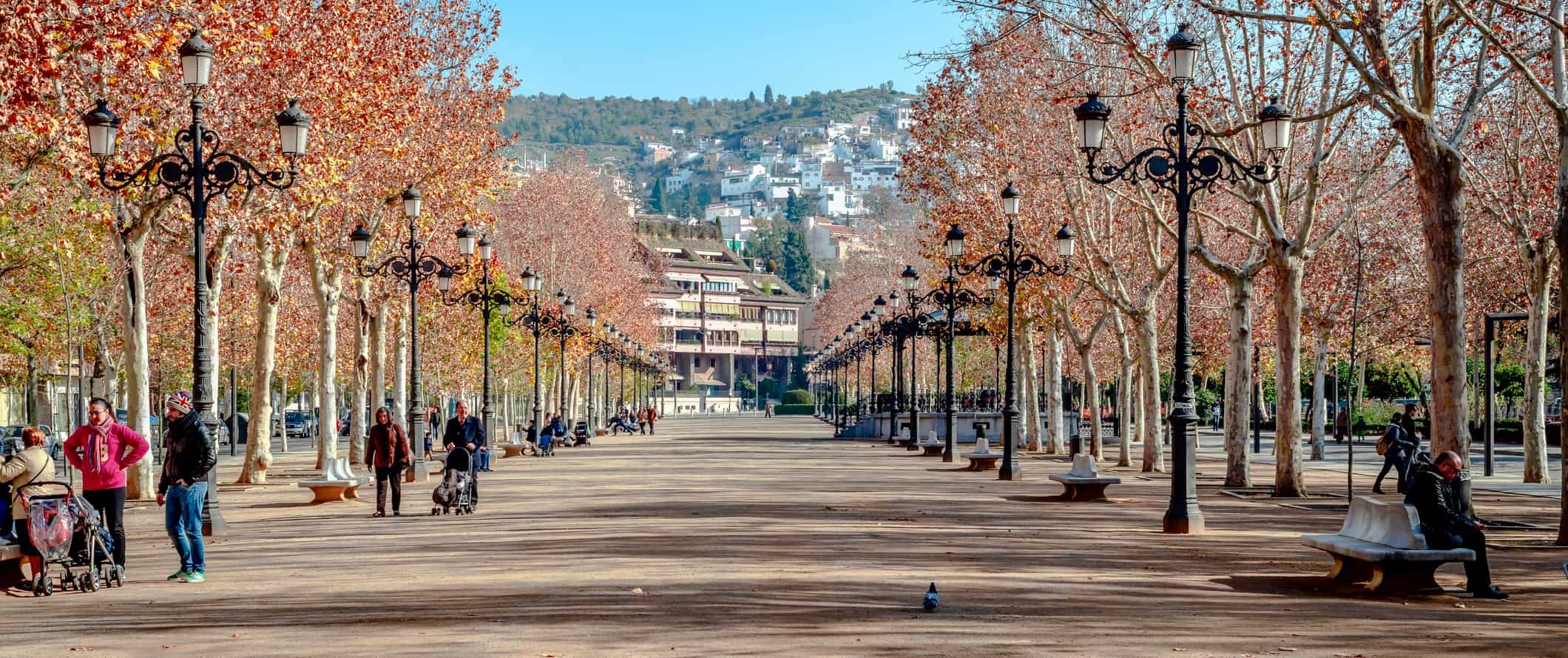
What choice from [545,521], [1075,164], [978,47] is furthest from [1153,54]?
[545,521]

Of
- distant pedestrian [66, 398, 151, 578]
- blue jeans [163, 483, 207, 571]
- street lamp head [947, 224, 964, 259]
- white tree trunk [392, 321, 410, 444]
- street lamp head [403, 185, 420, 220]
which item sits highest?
street lamp head [403, 185, 420, 220]

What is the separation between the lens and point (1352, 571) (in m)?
13.2

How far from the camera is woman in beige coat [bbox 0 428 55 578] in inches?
525

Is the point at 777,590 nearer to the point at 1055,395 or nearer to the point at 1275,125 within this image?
the point at 1275,125

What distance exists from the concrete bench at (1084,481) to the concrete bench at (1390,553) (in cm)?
1069

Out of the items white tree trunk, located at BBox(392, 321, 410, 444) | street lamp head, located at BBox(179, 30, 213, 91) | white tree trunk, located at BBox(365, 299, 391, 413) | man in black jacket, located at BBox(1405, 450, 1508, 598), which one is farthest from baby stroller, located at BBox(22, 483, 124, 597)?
white tree trunk, located at BBox(392, 321, 410, 444)

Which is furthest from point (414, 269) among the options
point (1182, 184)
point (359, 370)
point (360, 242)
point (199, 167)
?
point (1182, 184)

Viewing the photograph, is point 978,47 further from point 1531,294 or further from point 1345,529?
point 1531,294

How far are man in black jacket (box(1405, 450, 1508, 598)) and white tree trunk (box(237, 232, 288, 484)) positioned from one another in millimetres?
22884

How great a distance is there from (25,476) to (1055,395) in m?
33.8

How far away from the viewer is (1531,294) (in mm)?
29438

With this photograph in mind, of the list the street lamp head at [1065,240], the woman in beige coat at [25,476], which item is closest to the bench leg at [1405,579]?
the woman in beige coat at [25,476]

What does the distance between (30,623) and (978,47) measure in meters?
13.4

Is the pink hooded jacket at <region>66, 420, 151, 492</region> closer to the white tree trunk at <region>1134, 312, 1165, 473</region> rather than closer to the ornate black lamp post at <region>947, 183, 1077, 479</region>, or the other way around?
the ornate black lamp post at <region>947, 183, 1077, 479</region>
